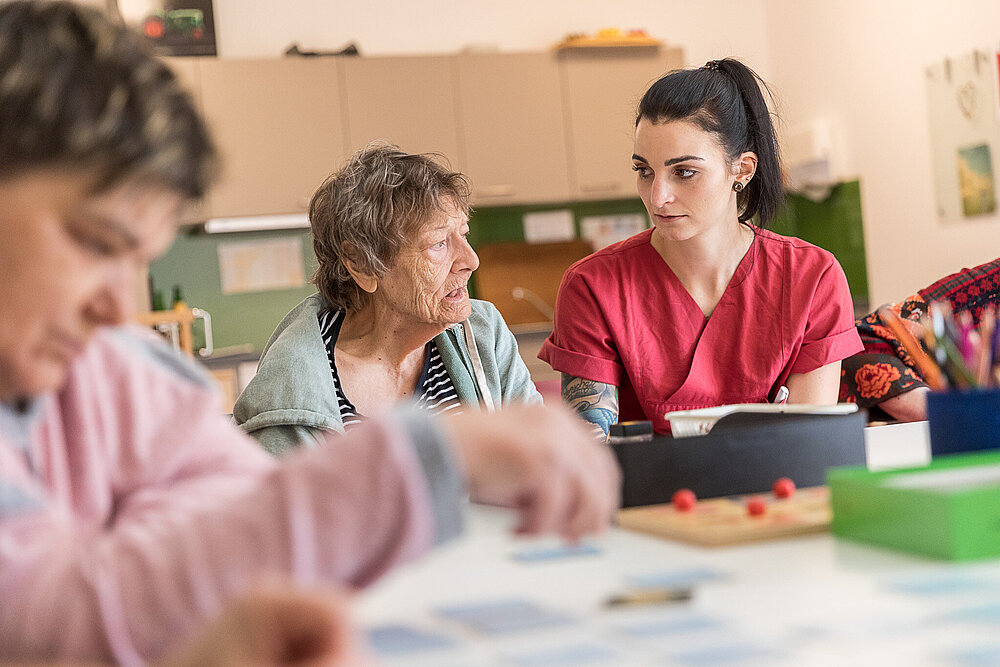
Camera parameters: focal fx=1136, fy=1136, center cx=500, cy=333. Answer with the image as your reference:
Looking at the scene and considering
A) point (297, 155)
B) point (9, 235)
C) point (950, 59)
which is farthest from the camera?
point (297, 155)

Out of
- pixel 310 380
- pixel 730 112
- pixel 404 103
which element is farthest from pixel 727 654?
pixel 404 103

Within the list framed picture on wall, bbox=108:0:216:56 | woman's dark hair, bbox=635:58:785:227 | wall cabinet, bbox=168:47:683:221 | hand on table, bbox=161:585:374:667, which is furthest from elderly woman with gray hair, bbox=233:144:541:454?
framed picture on wall, bbox=108:0:216:56

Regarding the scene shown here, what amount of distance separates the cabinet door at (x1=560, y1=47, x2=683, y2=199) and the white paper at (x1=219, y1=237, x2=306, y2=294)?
1.34 m

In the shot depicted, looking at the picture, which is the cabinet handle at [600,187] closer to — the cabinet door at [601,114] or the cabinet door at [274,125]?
the cabinet door at [601,114]

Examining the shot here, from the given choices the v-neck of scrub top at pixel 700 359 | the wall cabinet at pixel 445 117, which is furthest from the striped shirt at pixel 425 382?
the wall cabinet at pixel 445 117

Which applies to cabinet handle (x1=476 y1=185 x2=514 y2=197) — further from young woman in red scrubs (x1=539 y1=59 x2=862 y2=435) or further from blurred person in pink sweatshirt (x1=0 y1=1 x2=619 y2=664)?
blurred person in pink sweatshirt (x1=0 y1=1 x2=619 y2=664)

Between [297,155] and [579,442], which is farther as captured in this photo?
[297,155]

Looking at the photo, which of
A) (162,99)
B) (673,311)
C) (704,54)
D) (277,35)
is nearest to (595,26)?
(704,54)

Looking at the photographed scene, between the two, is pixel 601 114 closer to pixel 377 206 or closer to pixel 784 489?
pixel 377 206

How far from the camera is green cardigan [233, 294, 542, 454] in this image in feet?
6.07

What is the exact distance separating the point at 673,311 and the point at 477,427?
61.7 inches

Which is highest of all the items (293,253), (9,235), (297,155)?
(297,155)

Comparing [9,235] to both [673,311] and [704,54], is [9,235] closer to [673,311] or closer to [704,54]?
[673,311]

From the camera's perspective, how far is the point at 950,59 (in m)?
4.50
